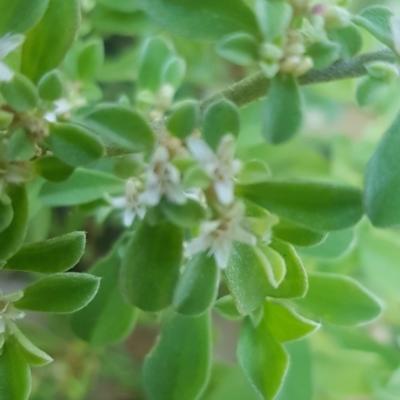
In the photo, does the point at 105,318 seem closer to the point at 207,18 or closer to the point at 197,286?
the point at 197,286

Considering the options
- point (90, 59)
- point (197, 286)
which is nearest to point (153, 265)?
point (197, 286)

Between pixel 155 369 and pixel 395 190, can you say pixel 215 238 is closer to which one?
pixel 395 190

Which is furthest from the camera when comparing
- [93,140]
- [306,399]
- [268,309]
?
[306,399]

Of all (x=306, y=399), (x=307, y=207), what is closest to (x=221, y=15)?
(x=307, y=207)

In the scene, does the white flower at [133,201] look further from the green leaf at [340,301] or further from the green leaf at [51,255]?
the green leaf at [340,301]

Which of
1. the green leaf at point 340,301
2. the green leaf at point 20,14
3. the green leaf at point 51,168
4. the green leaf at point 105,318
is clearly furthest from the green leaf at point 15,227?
the green leaf at point 340,301

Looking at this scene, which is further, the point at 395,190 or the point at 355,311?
the point at 355,311
